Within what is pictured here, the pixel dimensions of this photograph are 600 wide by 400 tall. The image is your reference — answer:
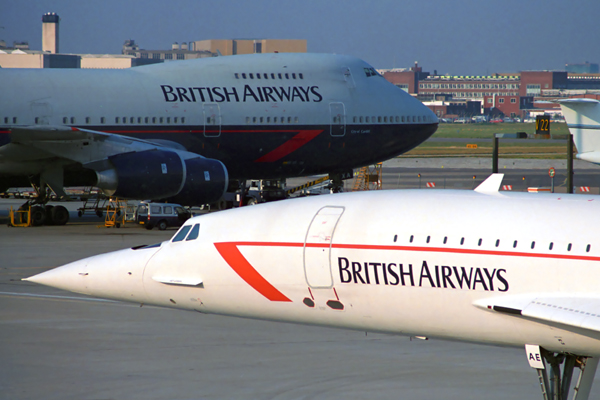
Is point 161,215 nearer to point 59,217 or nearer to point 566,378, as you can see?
point 59,217

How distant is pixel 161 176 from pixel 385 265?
2501cm

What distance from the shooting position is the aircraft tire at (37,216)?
1474 inches

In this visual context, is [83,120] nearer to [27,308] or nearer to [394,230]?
[27,308]

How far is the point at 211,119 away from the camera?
3788cm

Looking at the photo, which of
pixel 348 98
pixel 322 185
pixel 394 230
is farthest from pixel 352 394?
pixel 322 185

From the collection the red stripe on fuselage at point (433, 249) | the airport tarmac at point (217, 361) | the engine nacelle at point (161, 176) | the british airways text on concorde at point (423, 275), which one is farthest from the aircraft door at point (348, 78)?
the british airways text on concorde at point (423, 275)

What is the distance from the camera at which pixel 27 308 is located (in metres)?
19.3

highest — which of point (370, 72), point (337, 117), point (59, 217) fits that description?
point (370, 72)

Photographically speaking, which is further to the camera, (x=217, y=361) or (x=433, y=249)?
(x=217, y=361)

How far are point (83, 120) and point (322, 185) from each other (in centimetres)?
2317

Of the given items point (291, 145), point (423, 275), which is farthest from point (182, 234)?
point (291, 145)

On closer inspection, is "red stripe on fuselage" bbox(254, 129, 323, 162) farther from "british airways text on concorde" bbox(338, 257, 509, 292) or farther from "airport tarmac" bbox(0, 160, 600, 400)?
"british airways text on concorde" bbox(338, 257, 509, 292)

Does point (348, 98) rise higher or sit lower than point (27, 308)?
higher

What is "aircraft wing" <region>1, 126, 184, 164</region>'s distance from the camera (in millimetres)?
34031
